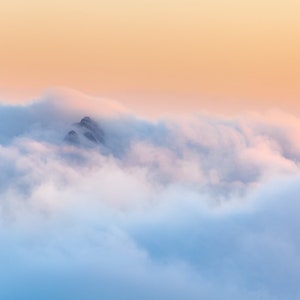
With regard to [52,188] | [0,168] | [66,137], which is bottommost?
[52,188]

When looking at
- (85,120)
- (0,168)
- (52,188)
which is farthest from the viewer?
(85,120)

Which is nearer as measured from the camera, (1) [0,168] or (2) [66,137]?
(1) [0,168]

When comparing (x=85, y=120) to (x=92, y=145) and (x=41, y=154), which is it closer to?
(x=92, y=145)

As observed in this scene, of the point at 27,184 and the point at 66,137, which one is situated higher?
the point at 66,137

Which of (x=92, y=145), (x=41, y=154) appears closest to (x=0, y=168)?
(x=41, y=154)

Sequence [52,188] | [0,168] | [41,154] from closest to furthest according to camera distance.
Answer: [52,188] → [0,168] → [41,154]

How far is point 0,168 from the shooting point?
13750cm

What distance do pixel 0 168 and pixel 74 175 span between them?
16.3 meters

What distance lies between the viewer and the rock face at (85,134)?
153 m

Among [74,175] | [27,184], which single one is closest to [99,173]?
→ [74,175]

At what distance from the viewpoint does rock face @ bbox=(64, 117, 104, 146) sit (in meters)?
153

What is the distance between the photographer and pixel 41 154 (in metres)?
147

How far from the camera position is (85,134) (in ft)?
518

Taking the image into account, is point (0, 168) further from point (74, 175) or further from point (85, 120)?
point (85, 120)
